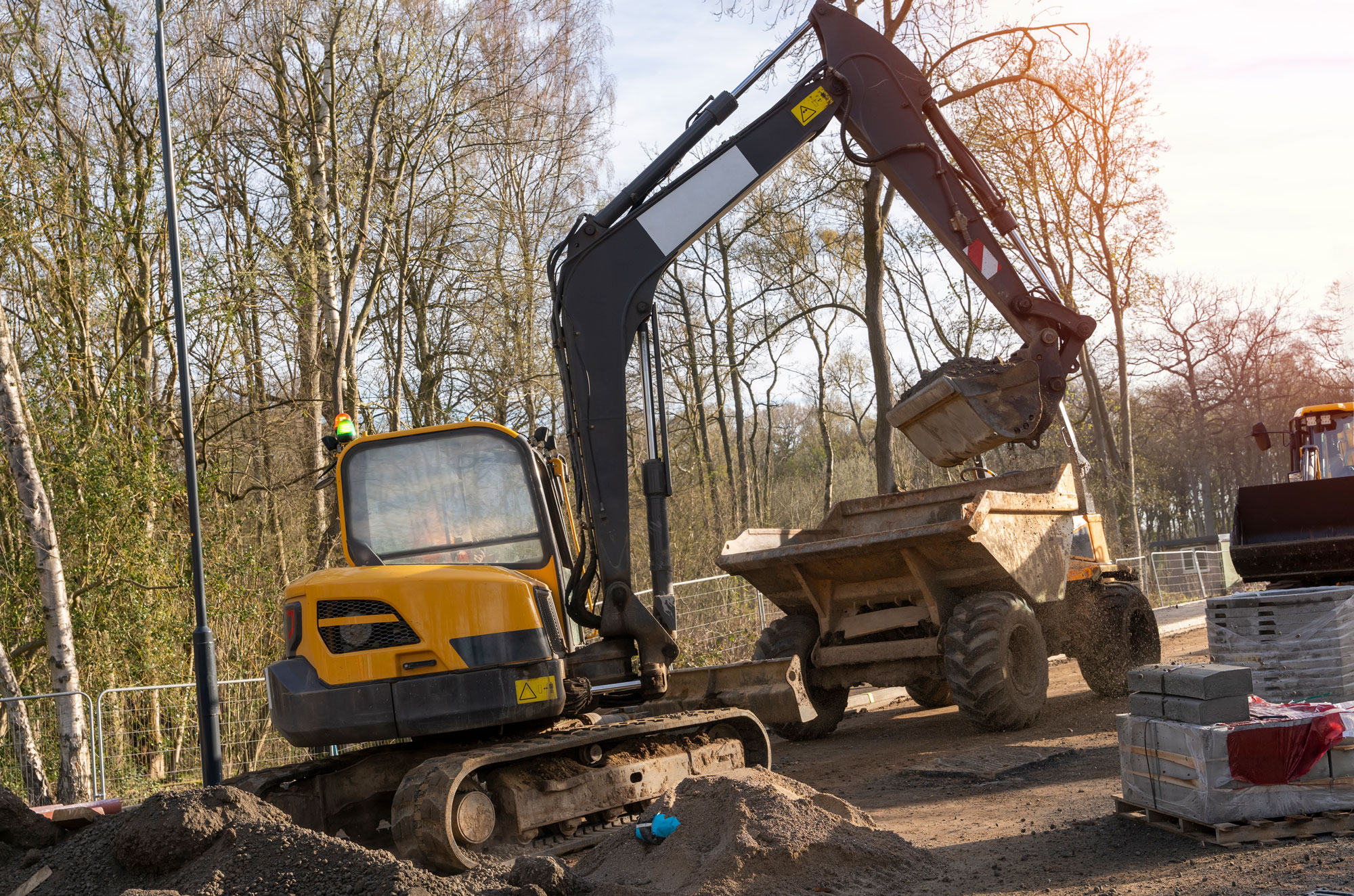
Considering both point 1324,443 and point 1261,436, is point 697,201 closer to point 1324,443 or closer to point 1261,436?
point 1261,436

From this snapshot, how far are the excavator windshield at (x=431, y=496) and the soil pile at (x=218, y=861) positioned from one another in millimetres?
1713

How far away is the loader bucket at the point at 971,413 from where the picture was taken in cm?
869

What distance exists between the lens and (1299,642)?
7.60 meters

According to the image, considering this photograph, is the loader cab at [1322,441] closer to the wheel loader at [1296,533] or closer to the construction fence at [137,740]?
the wheel loader at [1296,533]

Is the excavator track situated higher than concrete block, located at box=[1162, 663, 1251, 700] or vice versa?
concrete block, located at box=[1162, 663, 1251, 700]

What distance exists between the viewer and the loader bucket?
342 inches

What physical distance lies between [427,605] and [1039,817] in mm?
3610

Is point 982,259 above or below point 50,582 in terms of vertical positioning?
above

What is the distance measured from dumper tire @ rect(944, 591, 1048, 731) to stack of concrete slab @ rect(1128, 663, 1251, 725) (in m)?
3.00

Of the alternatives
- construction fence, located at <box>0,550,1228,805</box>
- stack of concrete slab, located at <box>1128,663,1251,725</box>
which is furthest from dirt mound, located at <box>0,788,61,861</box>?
stack of concrete slab, located at <box>1128,663,1251,725</box>

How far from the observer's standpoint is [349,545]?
6.48 metres

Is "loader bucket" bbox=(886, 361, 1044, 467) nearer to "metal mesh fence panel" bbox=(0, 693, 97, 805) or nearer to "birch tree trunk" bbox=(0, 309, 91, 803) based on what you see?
"metal mesh fence panel" bbox=(0, 693, 97, 805)

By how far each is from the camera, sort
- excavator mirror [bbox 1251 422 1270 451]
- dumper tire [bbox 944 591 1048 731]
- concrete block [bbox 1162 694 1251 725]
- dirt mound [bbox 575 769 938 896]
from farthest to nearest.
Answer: excavator mirror [bbox 1251 422 1270 451], dumper tire [bbox 944 591 1048 731], concrete block [bbox 1162 694 1251 725], dirt mound [bbox 575 769 938 896]

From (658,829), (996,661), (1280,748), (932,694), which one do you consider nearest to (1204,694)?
(1280,748)
